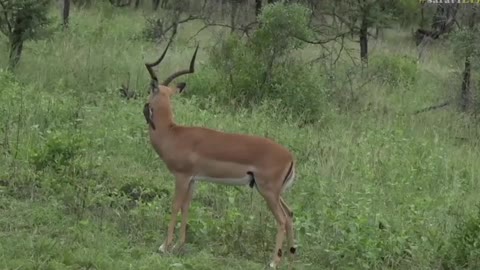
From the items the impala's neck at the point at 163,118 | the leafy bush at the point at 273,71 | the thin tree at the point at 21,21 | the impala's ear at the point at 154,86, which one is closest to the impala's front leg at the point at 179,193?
the impala's neck at the point at 163,118

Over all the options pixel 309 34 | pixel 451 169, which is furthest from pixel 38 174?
pixel 309 34

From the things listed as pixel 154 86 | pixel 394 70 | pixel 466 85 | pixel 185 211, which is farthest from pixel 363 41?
pixel 185 211

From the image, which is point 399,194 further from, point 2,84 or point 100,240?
point 2,84

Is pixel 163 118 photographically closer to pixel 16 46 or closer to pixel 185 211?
pixel 185 211

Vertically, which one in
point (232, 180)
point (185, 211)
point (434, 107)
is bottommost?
point (434, 107)

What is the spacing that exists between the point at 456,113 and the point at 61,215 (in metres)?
8.73

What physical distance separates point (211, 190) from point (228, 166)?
1.66 m

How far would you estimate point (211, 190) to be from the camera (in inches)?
273

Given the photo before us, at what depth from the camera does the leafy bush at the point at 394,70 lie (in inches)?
602

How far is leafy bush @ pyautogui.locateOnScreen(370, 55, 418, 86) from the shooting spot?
1528 cm

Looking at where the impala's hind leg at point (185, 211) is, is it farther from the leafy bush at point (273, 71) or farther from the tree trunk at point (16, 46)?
the tree trunk at point (16, 46)

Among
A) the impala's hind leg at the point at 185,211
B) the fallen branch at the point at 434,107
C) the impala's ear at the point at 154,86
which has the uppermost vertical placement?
the impala's ear at the point at 154,86

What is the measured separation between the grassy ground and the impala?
30cm

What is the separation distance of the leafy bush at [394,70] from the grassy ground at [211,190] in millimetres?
3237
